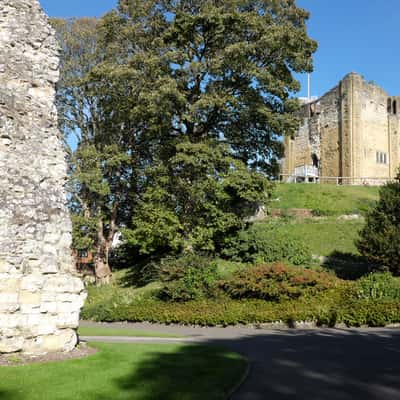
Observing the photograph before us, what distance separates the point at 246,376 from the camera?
9.20 metres

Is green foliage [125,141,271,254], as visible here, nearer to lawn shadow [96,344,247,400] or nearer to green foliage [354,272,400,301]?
green foliage [354,272,400,301]

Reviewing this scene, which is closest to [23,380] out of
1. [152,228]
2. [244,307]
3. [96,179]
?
[244,307]

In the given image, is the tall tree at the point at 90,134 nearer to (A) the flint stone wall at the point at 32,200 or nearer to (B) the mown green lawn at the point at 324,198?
(B) the mown green lawn at the point at 324,198

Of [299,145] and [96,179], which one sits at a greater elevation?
[299,145]

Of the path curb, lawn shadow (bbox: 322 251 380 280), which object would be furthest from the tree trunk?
the path curb

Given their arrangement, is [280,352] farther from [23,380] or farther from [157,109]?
[157,109]

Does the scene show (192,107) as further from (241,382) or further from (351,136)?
(351,136)

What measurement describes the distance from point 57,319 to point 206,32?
67.7 feet

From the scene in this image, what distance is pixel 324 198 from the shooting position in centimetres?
3869

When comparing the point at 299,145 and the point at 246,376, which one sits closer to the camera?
the point at 246,376

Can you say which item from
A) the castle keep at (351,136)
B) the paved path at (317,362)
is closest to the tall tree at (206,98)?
the paved path at (317,362)

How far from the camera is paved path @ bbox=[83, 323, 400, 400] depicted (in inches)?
318

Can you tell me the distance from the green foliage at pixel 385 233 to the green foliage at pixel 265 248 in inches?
133

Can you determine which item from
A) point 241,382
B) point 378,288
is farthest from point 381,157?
point 241,382
